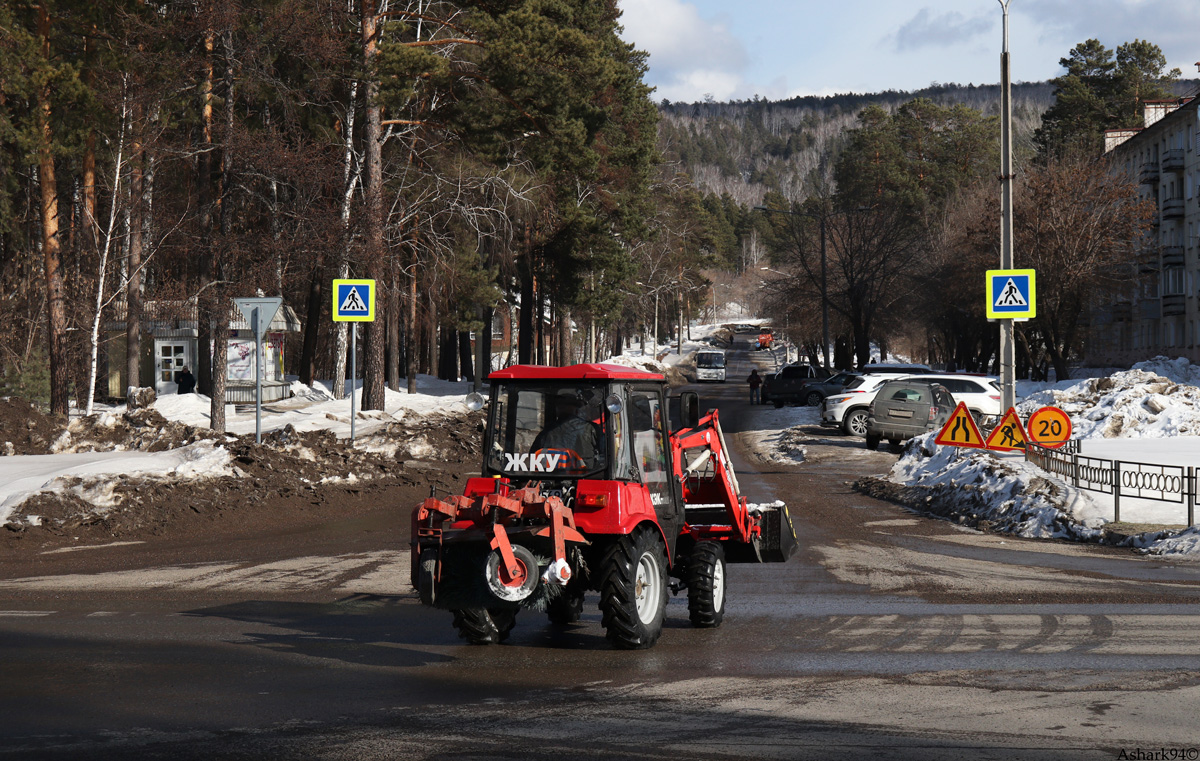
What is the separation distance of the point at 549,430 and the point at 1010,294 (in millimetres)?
12619

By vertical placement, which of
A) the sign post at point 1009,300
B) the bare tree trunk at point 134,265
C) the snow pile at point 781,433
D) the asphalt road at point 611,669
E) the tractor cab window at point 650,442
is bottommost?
the snow pile at point 781,433

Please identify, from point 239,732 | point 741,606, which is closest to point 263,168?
point 741,606

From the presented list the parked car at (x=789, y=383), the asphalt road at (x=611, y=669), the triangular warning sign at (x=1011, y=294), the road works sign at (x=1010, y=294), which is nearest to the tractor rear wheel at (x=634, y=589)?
the asphalt road at (x=611, y=669)

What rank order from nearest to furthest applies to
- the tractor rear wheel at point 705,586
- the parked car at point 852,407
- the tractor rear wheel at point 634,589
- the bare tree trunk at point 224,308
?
1. the tractor rear wheel at point 634,589
2. the tractor rear wheel at point 705,586
3. the bare tree trunk at point 224,308
4. the parked car at point 852,407

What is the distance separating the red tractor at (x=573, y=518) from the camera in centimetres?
841

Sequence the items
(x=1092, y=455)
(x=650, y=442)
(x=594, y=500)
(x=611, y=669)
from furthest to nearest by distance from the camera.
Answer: (x=1092, y=455)
(x=650, y=442)
(x=594, y=500)
(x=611, y=669)

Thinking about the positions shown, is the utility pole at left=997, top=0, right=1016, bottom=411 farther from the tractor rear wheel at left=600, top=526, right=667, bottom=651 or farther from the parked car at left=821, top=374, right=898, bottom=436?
the parked car at left=821, top=374, right=898, bottom=436

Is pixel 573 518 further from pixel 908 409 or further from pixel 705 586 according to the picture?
pixel 908 409

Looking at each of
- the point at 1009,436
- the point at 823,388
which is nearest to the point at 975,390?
the point at 1009,436

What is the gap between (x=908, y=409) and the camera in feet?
95.6

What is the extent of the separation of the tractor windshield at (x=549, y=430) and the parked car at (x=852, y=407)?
2549 cm

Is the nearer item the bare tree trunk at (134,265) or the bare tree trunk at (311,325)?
the bare tree trunk at (134,265)

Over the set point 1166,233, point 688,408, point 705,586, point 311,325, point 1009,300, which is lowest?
point 705,586

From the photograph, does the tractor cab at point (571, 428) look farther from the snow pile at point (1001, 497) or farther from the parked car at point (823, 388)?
the parked car at point (823, 388)
